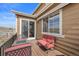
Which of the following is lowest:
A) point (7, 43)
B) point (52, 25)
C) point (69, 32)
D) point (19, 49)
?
point (19, 49)

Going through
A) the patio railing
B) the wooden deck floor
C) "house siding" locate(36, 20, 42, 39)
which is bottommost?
the wooden deck floor

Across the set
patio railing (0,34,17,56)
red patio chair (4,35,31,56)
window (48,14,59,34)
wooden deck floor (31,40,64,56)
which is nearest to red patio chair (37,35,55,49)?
wooden deck floor (31,40,64,56)

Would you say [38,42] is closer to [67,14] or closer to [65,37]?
[65,37]

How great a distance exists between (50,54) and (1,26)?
146cm

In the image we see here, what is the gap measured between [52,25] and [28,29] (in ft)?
2.64

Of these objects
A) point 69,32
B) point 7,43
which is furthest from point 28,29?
point 69,32

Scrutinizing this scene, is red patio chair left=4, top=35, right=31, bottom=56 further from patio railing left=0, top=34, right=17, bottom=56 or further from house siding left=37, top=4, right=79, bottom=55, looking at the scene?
house siding left=37, top=4, right=79, bottom=55

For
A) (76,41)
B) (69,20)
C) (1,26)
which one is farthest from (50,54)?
(1,26)

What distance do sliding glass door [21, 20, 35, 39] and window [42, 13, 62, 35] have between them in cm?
37

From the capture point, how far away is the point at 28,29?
3.40 m

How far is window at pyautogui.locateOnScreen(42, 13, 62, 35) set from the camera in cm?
295

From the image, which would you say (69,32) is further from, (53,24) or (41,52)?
(41,52)

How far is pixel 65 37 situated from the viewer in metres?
2.66

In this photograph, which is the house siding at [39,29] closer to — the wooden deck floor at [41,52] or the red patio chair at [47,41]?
the red patio chair at [47,41]
